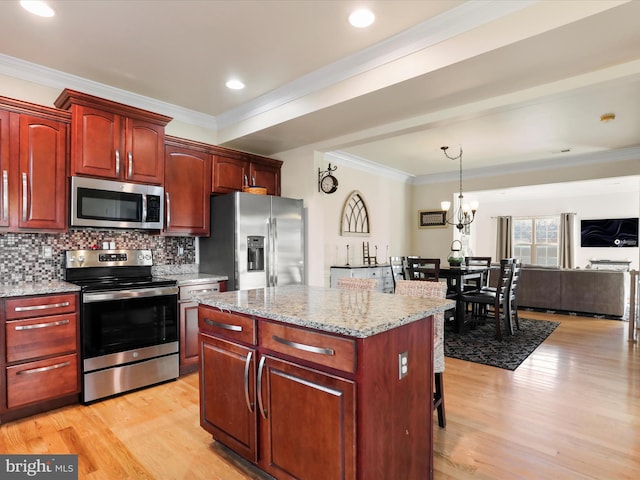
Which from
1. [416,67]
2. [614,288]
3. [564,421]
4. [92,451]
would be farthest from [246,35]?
[614,288]

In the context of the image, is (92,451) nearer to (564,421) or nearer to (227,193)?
(227,193)

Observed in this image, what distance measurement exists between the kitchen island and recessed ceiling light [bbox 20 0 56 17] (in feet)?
6.63

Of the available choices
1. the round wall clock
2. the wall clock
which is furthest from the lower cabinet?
the round wall clock

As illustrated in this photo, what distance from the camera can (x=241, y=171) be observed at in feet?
13.6

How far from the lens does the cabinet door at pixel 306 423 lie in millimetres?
1391

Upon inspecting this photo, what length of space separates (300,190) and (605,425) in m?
3.44

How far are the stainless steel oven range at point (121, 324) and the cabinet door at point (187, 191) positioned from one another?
1.76 ft

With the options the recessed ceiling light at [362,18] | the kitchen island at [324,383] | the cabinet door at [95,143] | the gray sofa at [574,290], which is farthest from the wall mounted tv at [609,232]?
the cabinet door at [95,143]

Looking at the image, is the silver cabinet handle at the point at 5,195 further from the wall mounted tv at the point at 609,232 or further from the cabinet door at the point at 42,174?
the wall mounted tv at the point at 609,232

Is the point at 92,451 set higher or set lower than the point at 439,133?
lower

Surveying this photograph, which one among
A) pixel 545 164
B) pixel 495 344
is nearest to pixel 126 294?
pixel 495 344

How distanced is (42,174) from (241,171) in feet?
6.09

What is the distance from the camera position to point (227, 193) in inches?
159

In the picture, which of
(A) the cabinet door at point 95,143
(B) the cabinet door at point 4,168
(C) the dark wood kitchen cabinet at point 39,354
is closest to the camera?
(C) the dark wood kitchen cabinet at point 39,354
